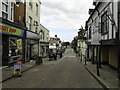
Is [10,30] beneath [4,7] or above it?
beneath

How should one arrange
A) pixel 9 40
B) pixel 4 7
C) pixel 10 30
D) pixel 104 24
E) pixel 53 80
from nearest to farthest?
pixel 53 80 → pixel 104 24 → pixel 4 7 → pixel 10 30 → pixel 9 40

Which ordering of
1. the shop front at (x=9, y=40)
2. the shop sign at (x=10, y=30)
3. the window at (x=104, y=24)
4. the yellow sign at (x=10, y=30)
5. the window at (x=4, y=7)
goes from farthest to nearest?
the window at (x=4, y=7), the shop front at (x=9, y=40), the shop sign at (x=10, y=30), the yellow sign at (x=10, y=30), the window at (x=104, y=24)

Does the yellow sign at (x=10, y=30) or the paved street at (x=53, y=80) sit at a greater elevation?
the yellow sign at (x=10, y=30)

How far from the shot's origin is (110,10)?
18281 mm

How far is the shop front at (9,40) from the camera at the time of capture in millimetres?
22158

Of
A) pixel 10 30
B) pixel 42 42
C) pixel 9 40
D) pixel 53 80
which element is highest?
pixel 10 30

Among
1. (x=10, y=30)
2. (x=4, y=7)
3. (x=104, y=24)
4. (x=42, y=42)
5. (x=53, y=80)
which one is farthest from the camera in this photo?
(x=42, y=42)

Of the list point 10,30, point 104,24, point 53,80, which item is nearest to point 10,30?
point 10,30

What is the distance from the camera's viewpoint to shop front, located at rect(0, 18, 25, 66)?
22158mm

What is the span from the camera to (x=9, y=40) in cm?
2406

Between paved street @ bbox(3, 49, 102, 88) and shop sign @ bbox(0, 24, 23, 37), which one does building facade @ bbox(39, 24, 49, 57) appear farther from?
paved street @ bbox(3, 49, 102, 88)

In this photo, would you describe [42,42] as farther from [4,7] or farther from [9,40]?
[4,7]

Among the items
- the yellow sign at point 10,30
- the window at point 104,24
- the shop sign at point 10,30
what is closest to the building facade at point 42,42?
the shop sign at point 10,30

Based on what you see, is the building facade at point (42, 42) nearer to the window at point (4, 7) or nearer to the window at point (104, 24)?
the window at point (4, 7)
